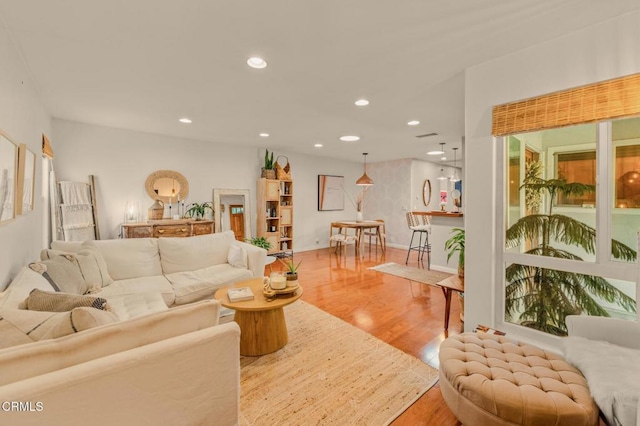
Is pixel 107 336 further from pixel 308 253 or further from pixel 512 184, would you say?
pixel 308 253

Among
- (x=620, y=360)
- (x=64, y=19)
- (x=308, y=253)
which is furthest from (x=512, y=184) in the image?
(x=308, y=253)

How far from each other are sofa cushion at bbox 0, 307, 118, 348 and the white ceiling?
167 cm

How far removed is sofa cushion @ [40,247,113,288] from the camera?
2.38 meters

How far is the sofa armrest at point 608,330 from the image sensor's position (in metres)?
1.49

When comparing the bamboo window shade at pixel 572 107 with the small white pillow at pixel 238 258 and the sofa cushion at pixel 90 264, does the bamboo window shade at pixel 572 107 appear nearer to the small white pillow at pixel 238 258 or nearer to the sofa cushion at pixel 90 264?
the small white pillow at pixel 238 258

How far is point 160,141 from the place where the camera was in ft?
15.2

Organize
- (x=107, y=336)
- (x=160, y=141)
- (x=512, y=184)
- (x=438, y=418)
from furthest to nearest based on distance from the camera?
(x=160, y=141), (x=512, y=184), (x=438, y=418), (x=107, y=336)

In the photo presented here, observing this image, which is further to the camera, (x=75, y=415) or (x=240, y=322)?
(x=240, y=322)

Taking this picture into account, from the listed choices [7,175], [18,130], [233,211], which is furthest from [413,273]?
[18,130]

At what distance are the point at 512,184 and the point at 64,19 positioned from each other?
11.0ft

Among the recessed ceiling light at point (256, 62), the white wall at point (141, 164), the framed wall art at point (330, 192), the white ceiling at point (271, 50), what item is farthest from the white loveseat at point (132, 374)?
the framed wall art at point (330, 192)

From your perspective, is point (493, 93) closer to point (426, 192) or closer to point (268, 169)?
point (268, 169)

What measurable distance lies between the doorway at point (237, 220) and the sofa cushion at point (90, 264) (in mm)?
2776

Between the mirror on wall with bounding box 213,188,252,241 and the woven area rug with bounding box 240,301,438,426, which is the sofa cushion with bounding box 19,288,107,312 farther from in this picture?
the mirror on wall with bounding box 213,188,252,241
